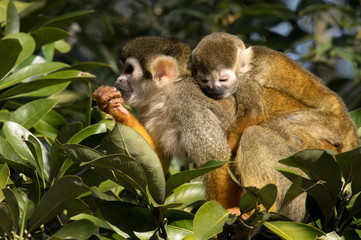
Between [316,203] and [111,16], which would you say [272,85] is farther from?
[111,16]

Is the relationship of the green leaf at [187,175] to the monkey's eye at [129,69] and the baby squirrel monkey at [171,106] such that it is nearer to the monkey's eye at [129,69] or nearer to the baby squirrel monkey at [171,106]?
the baby squirrel monkey at [171,106]

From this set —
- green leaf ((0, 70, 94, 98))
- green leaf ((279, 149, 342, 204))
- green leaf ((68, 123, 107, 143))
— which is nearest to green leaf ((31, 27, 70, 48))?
green leaf ((0, 70, 94, 98))

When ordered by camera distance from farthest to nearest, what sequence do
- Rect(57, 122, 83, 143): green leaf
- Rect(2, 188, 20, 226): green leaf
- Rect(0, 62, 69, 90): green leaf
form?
Rect(0, 62, 69, 90): green leaf, Rect(57, 122, 83, 143): green leaf, Rect(2, 188, 20, 226): green leaf

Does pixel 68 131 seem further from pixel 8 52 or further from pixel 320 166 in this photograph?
pixel 320 166

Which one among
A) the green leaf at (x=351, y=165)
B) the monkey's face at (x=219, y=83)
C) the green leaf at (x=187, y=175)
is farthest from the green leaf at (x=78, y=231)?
the monkey's face at (x=219, y=83)

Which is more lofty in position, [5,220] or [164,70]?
[5,220]

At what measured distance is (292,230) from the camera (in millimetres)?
2010

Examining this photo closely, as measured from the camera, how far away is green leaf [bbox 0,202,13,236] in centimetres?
184

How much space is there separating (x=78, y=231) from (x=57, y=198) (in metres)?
0.18

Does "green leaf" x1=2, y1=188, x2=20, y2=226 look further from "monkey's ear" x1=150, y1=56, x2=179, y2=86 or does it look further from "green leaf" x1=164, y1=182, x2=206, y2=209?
"monkey's ear" x1=150, y1=56, x2=179, y2=86

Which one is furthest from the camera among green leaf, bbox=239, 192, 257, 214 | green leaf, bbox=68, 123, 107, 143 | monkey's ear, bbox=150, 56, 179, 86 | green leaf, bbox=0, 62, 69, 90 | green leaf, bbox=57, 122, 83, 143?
monkey's ear, bbox=150, 56, 179, 86

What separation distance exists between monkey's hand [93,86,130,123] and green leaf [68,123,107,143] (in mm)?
379

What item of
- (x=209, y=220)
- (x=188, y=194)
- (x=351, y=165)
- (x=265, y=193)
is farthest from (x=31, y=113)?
(x=351, y=165)

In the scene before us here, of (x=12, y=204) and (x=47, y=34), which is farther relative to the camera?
(x=47, y=34)
